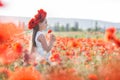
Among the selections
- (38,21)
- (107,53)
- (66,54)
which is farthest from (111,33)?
(38,21)

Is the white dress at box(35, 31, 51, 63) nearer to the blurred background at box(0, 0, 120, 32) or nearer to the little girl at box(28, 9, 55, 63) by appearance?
the little girl at box(28, 9, 55, 63)

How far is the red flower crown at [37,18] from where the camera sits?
7.48 feet

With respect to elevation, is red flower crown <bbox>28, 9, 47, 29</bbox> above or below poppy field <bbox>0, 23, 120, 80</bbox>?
above

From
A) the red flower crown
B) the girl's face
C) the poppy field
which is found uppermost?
the red flower crown

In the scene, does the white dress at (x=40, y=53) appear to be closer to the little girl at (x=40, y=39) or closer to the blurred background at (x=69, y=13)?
the little girl at (x=40, y=39)

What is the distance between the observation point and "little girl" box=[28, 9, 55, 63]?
229 centimetres

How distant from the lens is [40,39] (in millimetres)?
2314

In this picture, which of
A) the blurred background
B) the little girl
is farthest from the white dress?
the blurred background

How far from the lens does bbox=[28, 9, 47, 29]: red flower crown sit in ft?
7.48

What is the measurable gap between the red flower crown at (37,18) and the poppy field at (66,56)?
0.16 feet

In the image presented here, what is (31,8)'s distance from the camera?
229 centimetres

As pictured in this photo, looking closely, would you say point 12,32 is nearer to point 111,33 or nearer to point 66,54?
point 66,54

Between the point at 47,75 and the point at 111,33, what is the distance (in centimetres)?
52

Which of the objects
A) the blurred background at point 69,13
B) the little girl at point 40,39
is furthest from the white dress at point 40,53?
the blurred background at point 69,13
